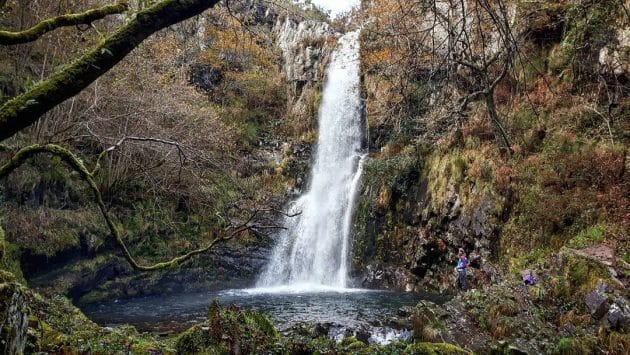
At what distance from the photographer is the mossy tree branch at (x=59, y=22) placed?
2.99 m

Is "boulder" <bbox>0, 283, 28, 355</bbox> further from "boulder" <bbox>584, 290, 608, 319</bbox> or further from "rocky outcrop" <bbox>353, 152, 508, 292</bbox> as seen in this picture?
"rocky outcrop" <bbox>353, 152, 508, 292</bbox>

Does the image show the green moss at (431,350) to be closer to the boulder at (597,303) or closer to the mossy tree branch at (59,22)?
the boulder at (597,303)

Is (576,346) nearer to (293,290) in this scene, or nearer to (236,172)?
(293,290)

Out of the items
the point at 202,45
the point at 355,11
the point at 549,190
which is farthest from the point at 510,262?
the point at 202,45

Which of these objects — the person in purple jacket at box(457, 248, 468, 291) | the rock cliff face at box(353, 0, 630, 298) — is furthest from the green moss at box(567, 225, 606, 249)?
the person in purple jacket at box(457, 248, 468, 291)

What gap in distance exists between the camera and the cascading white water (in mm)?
19269

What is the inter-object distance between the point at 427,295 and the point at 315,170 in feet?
35.0

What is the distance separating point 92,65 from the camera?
107 inches

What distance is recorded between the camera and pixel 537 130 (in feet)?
47.9

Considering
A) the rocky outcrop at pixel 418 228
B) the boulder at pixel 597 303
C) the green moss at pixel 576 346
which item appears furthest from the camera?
the rocky outcrop at pixel 418 228

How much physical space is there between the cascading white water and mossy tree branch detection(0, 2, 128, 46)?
14.3 m

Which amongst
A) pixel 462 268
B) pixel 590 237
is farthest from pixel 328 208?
pixel 590 237

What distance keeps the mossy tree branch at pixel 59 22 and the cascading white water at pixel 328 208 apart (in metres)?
14.3

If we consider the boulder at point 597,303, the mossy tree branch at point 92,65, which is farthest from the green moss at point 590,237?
the mossy tree branch at point 92,65
